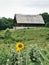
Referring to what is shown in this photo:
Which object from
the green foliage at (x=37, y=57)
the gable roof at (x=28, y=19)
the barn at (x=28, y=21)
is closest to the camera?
the green foliage at (x=37, y=57)

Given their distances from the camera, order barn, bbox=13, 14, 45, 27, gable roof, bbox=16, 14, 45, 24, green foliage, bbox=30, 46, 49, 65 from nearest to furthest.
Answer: green foliage, bbox=30, 46, 49, 65, gable roof, bbox=16, 14, 45, 24, barn, bbox=13, 14, 45, 27

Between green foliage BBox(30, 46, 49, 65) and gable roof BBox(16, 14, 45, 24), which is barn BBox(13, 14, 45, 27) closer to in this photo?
gable roof BBox(16, 14, 45, 24)

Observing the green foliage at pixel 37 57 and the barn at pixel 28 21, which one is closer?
the green foliage at pixel 37 57

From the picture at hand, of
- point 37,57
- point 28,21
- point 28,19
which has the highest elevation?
point 37,57

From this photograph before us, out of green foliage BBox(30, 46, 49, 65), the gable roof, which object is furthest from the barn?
green foliage BBox(30, 46, 49, 65)

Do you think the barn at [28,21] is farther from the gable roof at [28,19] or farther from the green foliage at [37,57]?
the green foliage at [37,57]

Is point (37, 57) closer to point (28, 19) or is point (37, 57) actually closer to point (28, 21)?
point (28, 21)

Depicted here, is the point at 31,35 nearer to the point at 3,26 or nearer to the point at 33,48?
the point at 3,26

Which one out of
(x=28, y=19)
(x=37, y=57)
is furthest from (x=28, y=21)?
(x=37, y=57)

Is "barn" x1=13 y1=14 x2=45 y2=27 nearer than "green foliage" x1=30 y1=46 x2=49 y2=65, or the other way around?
"green foliage" x1=30 y1=46 x2=49 y2=65

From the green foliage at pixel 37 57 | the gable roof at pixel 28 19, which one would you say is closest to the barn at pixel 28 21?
the gable roof at pixel 28 19

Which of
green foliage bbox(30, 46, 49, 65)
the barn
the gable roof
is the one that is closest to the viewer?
green foliage bbox(30, 46, 49, 65)

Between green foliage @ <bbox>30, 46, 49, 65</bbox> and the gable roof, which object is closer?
green foliage @ <bbox>30, 46, 49, 65</bbox>

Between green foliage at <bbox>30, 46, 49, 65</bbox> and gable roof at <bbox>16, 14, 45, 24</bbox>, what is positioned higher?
green foliage at <bbox>30, 46, 49, 65</bbox>
